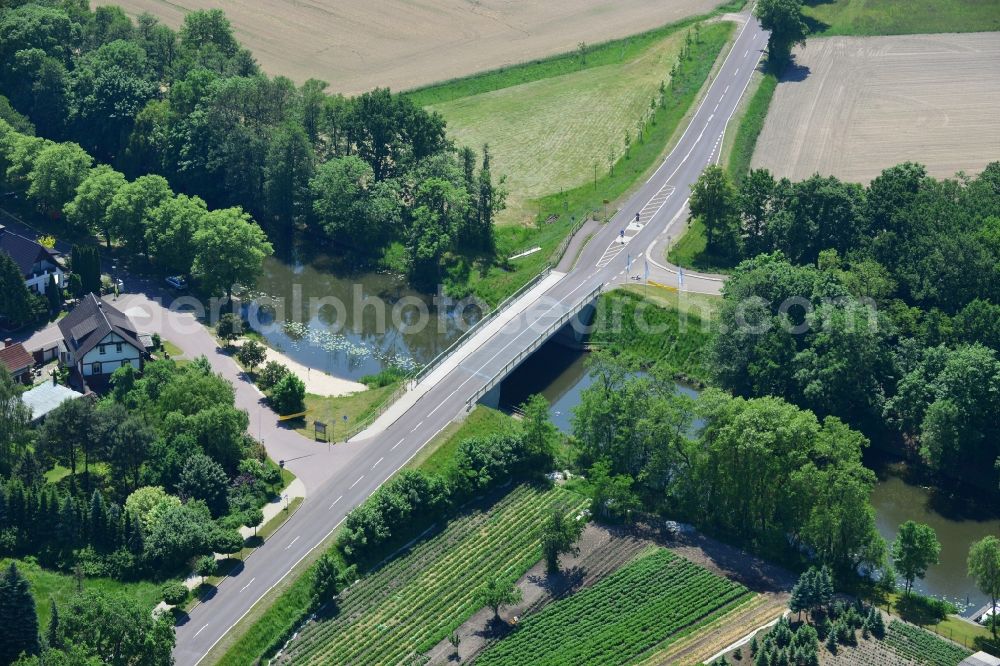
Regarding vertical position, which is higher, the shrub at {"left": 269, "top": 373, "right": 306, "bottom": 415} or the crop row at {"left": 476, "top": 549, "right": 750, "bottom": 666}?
the shrub at {"left": 269, "top": 373, "right": 306, "bottom": 415}

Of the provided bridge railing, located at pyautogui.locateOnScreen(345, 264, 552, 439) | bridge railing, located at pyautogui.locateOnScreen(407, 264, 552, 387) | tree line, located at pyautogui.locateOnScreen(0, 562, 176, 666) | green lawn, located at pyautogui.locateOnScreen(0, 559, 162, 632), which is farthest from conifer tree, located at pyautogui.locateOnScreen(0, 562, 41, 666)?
bridge railing, located at pyautogui.locateOnScreen(407, 264, 552, 387)

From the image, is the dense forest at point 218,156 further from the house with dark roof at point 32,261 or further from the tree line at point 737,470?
the tree line at point 737,470

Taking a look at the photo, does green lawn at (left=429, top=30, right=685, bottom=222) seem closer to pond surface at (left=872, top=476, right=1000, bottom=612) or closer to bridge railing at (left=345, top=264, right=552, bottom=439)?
bridge railing at (left=345, top=264, right=552, bottom=439)

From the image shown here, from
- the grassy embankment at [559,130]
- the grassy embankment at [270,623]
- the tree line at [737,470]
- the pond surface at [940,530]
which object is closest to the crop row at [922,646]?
the tree line at [737,470]

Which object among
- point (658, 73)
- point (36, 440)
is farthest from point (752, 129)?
point (36, 440)

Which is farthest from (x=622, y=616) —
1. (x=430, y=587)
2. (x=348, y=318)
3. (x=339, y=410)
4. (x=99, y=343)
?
(x=348, y=318)

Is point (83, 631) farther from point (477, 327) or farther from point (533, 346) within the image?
point (477, 327)
